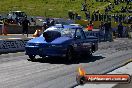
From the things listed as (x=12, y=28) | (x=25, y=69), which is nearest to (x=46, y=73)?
(x=25, y=69)

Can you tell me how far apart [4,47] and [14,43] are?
1369mm

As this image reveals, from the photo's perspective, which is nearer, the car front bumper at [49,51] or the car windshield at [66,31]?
the car front bumper at [49,51]

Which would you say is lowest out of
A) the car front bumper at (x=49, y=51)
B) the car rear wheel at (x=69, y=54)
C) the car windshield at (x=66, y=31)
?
the car rear wheel at (x=69, y=54)

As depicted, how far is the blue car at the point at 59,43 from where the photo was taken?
1602 cm

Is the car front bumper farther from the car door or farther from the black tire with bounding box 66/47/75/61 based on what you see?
the car door

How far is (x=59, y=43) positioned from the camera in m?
16.0

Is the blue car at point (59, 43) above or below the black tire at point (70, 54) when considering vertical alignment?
above

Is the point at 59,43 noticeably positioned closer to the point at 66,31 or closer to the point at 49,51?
the point at 49,51

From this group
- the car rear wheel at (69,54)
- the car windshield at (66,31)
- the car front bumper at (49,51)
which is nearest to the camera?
the car front bumper at (49,51)

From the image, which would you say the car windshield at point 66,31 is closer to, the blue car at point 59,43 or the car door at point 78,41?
the blue car at point 59,43

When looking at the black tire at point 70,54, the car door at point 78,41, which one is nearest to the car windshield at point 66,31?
the car door at point 78,41

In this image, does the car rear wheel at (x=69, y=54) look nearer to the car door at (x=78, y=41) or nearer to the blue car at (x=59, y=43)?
the blue car at (x=59, y=43)

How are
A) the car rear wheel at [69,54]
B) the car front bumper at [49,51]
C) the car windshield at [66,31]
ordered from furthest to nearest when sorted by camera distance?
1. the car windshield at [66,31]
2. the car rear wheel at [69,54]
3. the car front bumper at [49,51]

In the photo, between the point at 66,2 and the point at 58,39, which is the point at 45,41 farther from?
the point at 66,2
